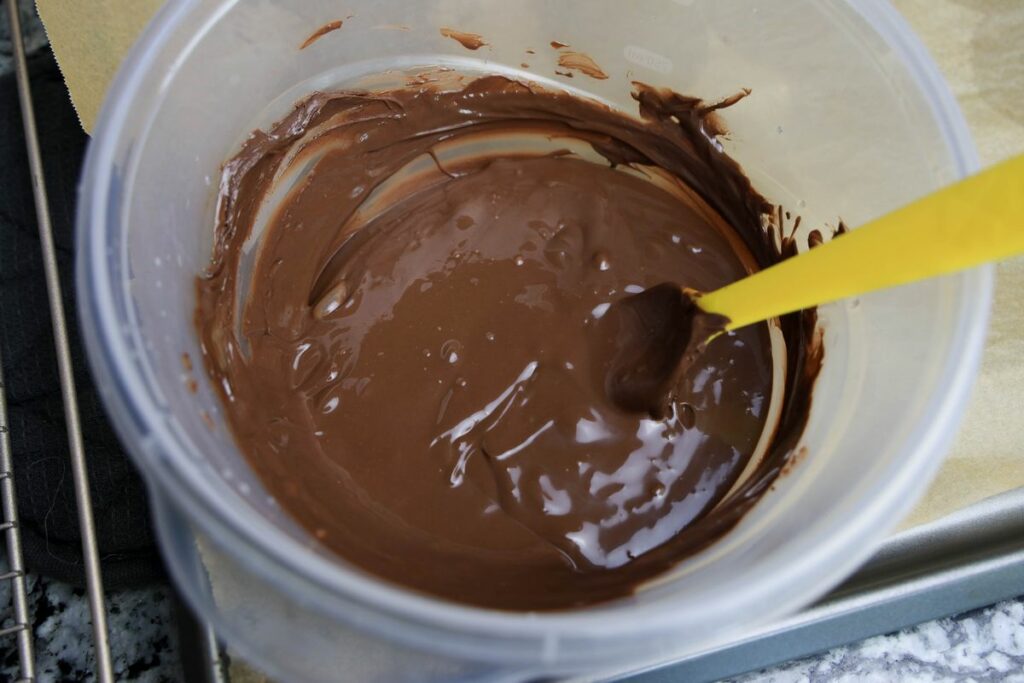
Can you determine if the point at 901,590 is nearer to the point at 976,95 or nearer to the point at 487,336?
the point at 487,336

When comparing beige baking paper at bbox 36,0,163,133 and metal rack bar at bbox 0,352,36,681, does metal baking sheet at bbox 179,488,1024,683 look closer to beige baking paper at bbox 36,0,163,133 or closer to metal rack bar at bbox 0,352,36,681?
metal rack bar at bbox 0,352,36,681

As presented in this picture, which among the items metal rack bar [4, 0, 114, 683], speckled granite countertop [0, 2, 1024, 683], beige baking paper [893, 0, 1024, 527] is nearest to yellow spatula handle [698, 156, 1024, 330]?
beige baking paper [893, 0, 1024, 527]

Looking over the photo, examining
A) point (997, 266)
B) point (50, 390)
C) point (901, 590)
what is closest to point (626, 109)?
point (997, 266)

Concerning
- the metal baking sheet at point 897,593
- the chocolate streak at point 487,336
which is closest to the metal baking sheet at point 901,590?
the metal baking sheet at point 897,593

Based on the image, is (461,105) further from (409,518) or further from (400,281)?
(409,518)

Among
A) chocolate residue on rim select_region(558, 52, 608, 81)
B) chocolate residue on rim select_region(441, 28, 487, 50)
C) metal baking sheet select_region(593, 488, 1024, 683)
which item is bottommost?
metal baking sheet select_region(593, 488, 1024, 683)

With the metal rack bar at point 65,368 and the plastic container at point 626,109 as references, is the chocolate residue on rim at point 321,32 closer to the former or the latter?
the plastic container at point 626,109

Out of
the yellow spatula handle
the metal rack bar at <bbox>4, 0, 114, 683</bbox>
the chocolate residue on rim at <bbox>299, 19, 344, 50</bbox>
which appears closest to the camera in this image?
the yellow spatula handle
